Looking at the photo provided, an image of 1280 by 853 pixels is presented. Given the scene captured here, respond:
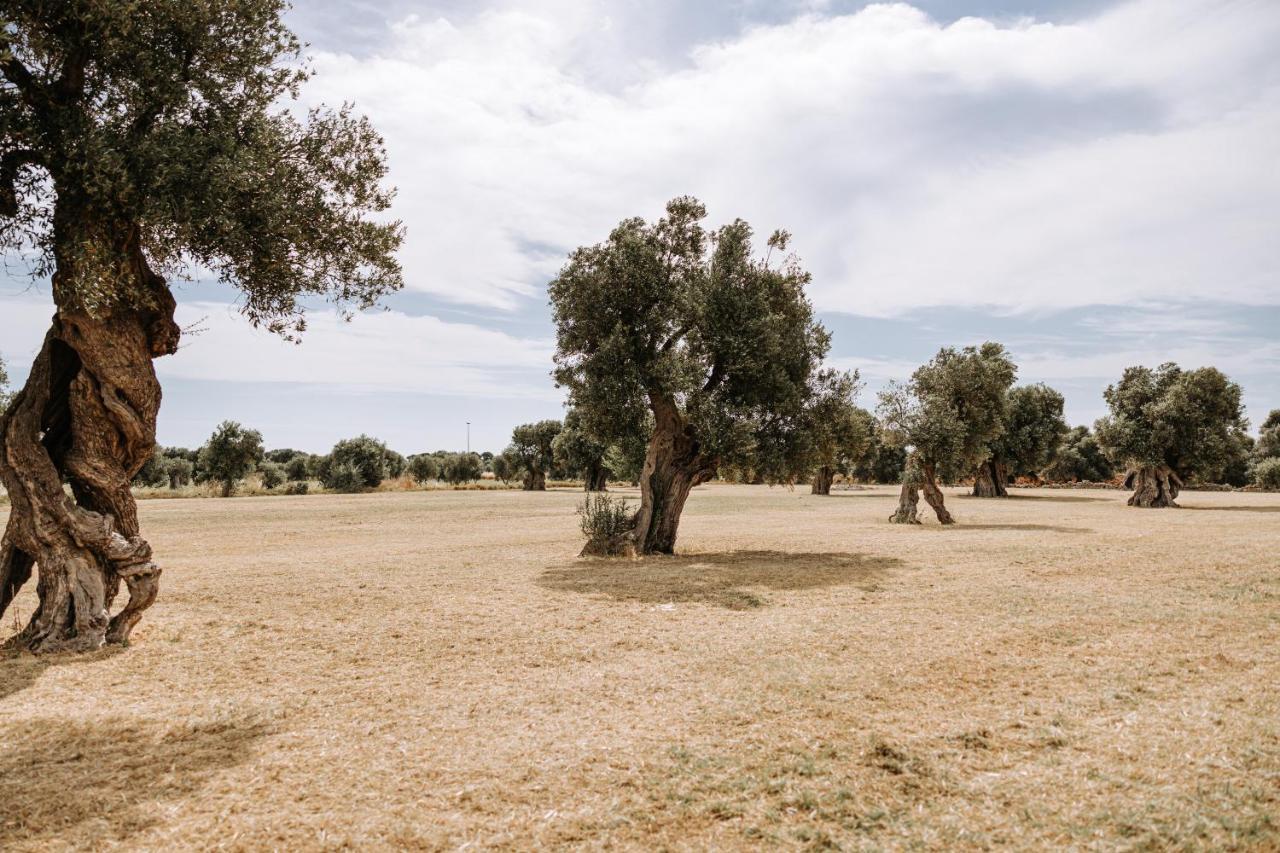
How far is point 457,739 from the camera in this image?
259 inches

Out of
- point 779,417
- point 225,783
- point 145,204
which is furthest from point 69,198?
point 779,417

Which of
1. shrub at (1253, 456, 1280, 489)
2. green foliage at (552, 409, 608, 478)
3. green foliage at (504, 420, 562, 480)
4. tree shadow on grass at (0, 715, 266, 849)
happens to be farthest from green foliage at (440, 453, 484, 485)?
shrub at (1253, 456, 1280, 489)

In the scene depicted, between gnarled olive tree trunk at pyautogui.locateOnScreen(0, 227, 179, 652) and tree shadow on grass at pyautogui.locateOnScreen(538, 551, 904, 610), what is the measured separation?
765 cm

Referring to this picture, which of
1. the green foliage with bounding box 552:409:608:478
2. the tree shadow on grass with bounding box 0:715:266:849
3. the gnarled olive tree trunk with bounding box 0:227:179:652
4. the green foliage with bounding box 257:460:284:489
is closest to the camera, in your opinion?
the tree shadow on grass with bounding box 0:715:266:849

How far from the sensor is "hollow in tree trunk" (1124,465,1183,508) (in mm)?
48875

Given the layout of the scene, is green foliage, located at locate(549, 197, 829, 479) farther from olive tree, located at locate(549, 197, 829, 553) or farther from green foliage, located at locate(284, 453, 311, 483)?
green foliage, located at locate(284, 453, 311, 483)

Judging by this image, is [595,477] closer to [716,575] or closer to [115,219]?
[716,575]

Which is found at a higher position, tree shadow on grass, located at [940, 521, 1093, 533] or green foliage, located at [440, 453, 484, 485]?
green foliage, located at [440, 453, 484, 485]

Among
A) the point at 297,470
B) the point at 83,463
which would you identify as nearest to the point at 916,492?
the point at 83,463

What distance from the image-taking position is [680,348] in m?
20.0

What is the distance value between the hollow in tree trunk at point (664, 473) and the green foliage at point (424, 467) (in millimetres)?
85421

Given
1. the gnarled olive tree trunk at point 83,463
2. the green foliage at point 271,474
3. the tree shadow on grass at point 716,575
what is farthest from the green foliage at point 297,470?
the gnarled olive tree trunk at point 83,463

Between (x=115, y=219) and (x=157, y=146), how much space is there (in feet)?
3.89

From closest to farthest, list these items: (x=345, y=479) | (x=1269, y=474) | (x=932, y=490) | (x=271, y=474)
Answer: (x=932, y=490)
(x=345, y=479)
(x=1269, y=474)
(x=271, y=474)
